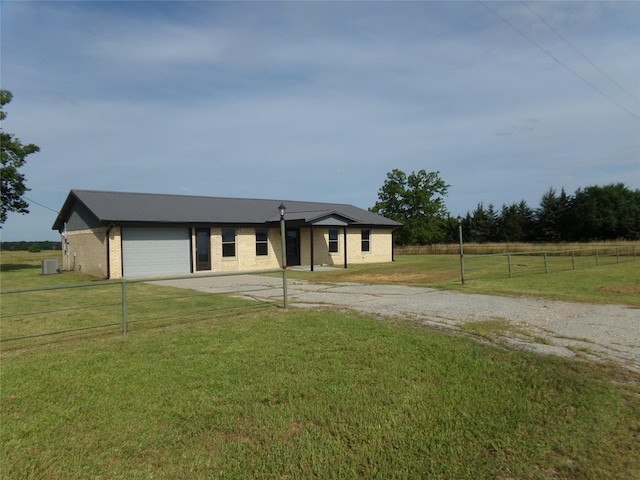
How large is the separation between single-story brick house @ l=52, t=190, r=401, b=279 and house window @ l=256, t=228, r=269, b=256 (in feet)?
0.18

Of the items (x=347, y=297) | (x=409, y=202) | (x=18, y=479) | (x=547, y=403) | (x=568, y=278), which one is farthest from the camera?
(x=409, y=202)

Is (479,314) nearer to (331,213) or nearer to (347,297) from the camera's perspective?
(347,297)

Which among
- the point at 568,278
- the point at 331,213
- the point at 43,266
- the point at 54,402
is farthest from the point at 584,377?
the point at 43,266

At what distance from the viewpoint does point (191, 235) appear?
68.8ft

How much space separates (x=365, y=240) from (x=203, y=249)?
10958 mm

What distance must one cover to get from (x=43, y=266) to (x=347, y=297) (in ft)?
60.1

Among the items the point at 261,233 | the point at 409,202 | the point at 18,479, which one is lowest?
the point at 18,479

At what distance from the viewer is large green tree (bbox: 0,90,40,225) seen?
2627 cm

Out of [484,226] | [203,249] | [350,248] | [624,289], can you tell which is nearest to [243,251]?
[203,249]

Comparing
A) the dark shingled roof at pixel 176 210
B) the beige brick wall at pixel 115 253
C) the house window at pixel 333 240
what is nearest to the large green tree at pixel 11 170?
the dark shingled roof at pixel 176 210

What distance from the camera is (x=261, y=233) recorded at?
23.4 metres

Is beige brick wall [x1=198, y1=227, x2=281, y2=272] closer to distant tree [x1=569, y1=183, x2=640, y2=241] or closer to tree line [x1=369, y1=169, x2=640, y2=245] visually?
tree line [x1=369, y1=169, x2=640, y2=245]

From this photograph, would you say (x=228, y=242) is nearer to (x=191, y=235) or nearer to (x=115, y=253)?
(x=191, y=235)

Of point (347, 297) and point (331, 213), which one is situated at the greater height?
point (331, 213)
